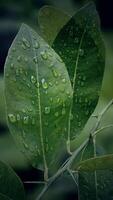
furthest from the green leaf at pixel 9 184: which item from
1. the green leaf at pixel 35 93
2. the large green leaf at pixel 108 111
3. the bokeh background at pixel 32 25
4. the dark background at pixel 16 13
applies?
the dark background at pixel 16 13

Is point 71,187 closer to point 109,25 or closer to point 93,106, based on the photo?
point 109,25

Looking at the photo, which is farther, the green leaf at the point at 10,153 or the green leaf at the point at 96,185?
the green leaf at the point at 10,153

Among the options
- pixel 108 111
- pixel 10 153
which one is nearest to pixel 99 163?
pixel 108 111

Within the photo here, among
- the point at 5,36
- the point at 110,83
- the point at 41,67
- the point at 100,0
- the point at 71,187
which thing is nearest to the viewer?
the point at 41,67

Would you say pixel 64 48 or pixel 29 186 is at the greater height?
pixel 64 48

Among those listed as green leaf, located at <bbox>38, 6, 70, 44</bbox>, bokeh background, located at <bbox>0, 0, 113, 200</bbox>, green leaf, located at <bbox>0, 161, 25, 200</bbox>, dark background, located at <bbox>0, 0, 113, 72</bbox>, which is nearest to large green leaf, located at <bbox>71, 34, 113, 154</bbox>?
bokeh background, located at <bbox>0, 0, 113, 200</bbox>

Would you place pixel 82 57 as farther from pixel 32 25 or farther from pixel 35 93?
pixel 32 25

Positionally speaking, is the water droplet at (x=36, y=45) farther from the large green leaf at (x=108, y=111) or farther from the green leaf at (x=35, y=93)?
the large green leaf at (x=108, y=111)

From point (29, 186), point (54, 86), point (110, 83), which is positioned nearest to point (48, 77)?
point (54, 86)
